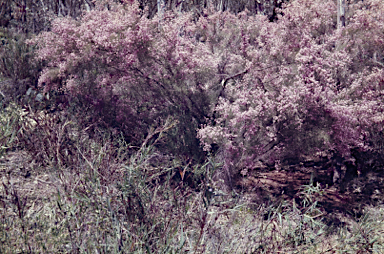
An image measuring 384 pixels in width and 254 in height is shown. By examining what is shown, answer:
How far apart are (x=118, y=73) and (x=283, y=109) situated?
313cm

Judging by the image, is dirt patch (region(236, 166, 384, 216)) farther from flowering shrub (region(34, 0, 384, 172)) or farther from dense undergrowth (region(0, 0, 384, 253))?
flowering shrub (region(34, 0, 384, 172))

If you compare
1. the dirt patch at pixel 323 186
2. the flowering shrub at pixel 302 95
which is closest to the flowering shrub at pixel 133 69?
the flowering shrub at pixel 302 95

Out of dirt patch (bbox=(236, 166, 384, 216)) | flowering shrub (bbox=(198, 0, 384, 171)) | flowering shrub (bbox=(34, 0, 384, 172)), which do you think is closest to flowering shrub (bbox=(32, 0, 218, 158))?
flowering shrub (bbox=(34, 0, 384, 172))

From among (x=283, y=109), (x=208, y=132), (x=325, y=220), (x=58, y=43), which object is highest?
(x=58, y=43)

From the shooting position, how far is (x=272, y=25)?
6.93 metres

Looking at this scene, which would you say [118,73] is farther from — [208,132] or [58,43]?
[208,132]

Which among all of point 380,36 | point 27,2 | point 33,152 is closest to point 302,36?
point 380,36

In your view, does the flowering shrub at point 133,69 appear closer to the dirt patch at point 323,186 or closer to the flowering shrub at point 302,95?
the flowering shrub at point 302,95

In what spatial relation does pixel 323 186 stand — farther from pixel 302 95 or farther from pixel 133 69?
pixel 133 69

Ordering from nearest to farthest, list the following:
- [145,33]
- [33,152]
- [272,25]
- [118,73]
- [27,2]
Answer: [33,152] < [145,33] < [118,73] < [272,25] < [27,2]

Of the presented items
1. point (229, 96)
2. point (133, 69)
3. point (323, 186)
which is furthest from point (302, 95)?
point (133, 69)

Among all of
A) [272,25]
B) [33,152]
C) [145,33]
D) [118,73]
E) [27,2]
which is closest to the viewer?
[33,152]

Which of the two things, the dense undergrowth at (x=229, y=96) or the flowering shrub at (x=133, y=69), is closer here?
the dense undergrowth at (x=229, y=96)

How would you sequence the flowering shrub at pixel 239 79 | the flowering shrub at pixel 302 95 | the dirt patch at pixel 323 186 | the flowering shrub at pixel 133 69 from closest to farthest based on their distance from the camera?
the flowering shrub at pixel 302 95 → the flowering shrub at pixel 239 79 → the flowering shrub at pixel 133 69 → the dirt patch at pixel 323 186
